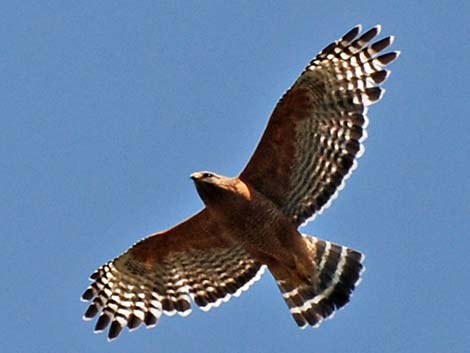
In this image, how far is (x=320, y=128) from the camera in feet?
50.2

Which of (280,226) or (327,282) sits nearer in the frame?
(280,226)

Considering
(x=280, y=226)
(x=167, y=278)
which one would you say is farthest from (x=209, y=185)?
(x=167, y=278)

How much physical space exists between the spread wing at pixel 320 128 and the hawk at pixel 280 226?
0.01 meters

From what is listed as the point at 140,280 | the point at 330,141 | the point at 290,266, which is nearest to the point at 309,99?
the point at 330,141

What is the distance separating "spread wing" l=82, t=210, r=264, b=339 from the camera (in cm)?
1584

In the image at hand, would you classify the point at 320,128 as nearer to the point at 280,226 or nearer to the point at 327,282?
the point at 280,226

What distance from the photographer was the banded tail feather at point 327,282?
51.1 feet

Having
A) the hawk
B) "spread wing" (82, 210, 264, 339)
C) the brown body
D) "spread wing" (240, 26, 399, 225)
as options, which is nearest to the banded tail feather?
the hawk

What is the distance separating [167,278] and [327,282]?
2.02 m

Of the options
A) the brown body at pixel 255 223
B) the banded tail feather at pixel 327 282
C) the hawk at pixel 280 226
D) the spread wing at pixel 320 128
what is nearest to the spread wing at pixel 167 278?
the hawk at pixel 280 226

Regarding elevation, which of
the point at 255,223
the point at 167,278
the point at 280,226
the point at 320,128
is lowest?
the point at 280,226

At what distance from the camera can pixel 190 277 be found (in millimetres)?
16078

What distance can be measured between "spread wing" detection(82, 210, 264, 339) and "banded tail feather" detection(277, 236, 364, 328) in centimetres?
72

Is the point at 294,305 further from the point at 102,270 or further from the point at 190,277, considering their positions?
the point at 102,270
